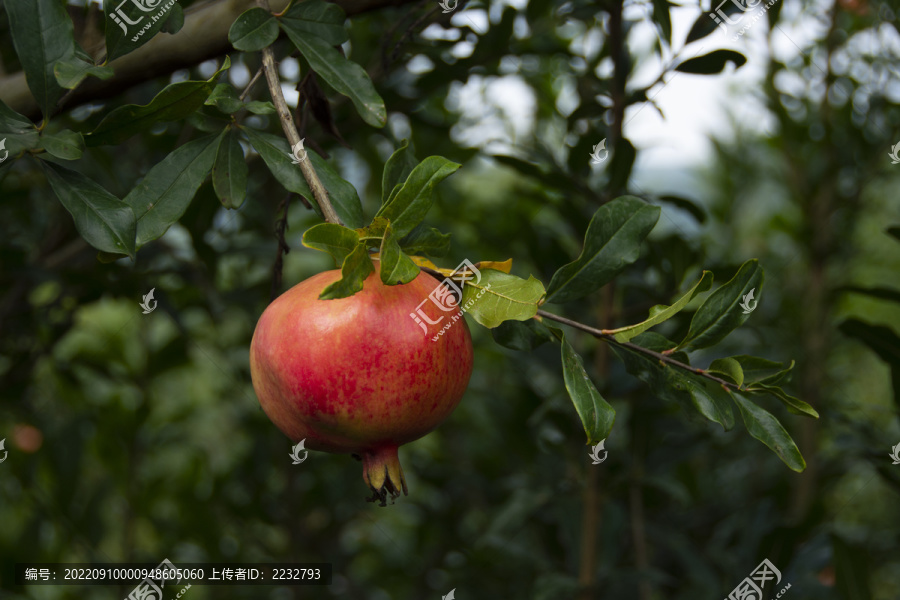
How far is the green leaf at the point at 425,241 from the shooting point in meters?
0.52

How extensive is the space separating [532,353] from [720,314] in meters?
0.59

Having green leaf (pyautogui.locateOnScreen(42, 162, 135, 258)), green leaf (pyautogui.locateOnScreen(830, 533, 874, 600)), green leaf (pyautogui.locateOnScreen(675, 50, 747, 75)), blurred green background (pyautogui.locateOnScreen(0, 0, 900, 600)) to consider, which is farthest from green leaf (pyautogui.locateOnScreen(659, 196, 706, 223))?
green leaf (pyautogui.locateOnScreen(42, 162, 135, 258))

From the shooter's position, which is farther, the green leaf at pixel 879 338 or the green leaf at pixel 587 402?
the green leaf at pixel 879 338

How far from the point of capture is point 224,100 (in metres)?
0.51

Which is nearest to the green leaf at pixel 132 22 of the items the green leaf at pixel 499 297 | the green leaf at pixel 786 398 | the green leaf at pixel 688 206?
the green leaf at pixel 499 297

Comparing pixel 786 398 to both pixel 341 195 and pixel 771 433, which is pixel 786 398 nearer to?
pixel 771 433

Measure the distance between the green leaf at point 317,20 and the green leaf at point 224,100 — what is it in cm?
11

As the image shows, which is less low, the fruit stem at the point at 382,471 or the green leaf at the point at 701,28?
the green leaf at the point at 701,28

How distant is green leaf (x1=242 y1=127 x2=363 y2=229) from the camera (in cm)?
52
